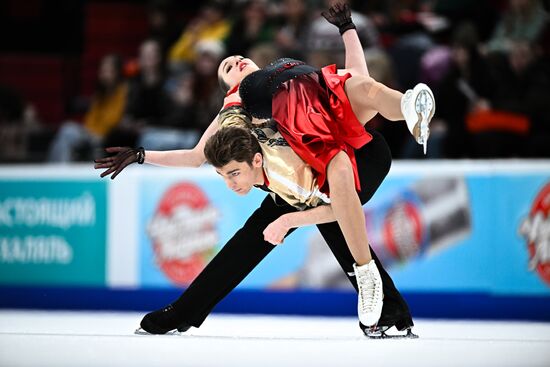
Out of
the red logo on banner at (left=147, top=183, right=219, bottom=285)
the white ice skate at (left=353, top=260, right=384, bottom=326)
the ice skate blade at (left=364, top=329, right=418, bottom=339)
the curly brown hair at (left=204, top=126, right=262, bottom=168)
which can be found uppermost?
the curly brown hair at (left=204, top=126, right=262, bottom=168)

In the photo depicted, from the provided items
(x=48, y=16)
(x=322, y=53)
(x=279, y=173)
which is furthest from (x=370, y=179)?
(x=48, y=16)

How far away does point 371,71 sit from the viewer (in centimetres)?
692

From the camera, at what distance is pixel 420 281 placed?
618 cm

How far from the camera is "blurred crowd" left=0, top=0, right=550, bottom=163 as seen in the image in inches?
270

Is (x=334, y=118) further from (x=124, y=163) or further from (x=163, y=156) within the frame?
(x=124, y=163)

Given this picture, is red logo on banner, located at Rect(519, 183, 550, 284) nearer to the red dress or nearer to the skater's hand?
the red dress

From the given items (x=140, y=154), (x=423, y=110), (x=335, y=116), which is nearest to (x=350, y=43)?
(x=335, y=116)

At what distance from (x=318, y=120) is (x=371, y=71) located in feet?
10.6

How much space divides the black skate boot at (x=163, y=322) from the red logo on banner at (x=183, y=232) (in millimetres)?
2345

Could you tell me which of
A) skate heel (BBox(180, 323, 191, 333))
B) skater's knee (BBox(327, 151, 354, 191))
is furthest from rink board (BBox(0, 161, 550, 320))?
skater's knee (BBox(327, 151, 354, 191))

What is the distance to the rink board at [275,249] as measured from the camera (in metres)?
6.04

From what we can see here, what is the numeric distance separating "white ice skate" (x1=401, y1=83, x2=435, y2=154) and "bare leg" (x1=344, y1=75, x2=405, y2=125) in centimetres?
8

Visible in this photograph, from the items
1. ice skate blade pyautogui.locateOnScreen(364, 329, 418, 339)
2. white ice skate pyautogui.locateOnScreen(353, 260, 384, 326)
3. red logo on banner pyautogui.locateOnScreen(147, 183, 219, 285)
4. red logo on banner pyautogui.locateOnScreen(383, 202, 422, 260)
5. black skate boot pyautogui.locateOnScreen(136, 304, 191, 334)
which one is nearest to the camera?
white ice skate pyautogui.locateOnScreen(353, 260, 384, 326)

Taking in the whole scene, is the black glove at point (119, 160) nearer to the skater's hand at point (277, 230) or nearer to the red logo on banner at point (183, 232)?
the skater's hand at point (277, 230)
